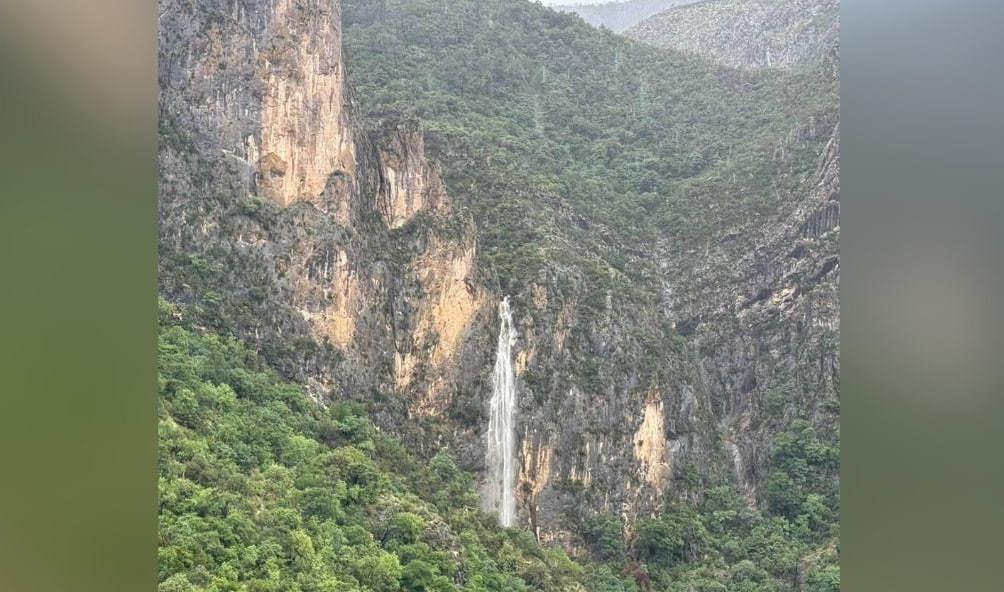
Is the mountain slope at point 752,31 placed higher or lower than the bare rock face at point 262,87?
higher

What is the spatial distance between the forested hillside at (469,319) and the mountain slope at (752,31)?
2.84 m

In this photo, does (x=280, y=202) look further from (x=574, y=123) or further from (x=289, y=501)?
(x=574, y=123)

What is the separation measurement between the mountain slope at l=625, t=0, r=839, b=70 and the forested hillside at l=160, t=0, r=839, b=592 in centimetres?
284

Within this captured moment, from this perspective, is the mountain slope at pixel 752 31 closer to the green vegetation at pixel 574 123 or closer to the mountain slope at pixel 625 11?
the green vegetation at pixel 574 123

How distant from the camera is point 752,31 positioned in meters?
33.2

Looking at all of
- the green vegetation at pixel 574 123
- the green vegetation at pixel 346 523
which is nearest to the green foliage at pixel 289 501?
the green vegetation at pixel 346 523
